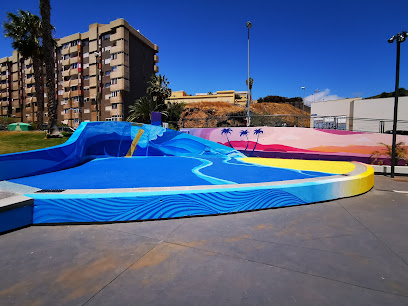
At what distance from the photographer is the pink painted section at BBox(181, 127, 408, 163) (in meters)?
14.7

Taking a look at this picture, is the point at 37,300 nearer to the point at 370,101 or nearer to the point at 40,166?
the point at 40,166

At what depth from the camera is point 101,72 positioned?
5619cm

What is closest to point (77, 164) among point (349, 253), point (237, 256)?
point (237, 256)

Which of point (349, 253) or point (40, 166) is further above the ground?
point (40, 166)

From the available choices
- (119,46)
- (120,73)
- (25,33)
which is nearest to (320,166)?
Answer: (25,33)

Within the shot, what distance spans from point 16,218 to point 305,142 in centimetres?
1575

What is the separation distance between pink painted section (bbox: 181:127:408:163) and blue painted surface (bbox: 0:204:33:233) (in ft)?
45.5

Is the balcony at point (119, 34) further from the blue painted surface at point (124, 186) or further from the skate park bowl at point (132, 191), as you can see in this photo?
the skate park bowl at point (132, 191)

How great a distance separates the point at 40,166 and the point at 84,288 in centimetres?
808

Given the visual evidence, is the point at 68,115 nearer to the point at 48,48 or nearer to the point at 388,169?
the point at 48,48

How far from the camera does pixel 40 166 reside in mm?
9164

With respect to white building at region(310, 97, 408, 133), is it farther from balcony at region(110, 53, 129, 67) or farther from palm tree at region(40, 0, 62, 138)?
balcony at region(110, 53, 129, 67)

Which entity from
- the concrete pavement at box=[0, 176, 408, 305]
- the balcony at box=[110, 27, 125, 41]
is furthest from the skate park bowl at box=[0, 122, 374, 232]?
the balcony at box=[110, 27, 125, 41]

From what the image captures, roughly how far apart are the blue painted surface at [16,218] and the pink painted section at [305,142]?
13.9m
